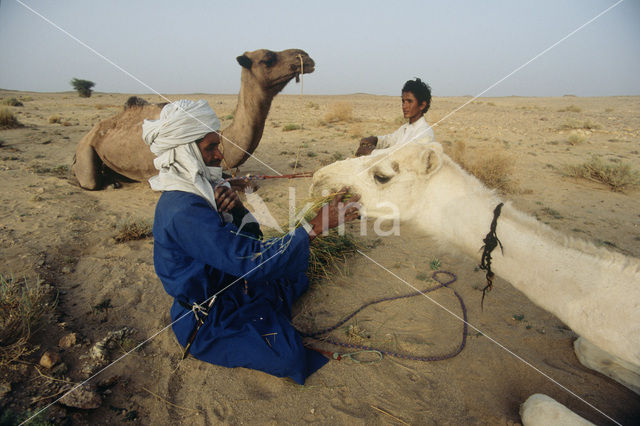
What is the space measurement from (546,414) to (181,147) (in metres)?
2.97

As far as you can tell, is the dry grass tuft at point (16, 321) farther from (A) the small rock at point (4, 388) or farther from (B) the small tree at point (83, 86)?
(B) the small tree at point (83, 86)

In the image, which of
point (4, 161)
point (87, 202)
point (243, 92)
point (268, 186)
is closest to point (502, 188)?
point (268, 186)

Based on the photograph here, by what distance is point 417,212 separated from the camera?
Result: 2467 millimetres

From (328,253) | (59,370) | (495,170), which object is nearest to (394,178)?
(328,253)

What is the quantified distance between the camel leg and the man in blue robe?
17.2 feet

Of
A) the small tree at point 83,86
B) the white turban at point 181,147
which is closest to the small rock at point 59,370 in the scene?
the white turban at point 181,147

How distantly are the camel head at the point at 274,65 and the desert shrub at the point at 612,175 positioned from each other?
Answer: 733cm

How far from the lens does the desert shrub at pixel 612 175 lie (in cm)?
768

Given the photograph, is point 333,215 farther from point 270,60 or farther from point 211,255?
point 270,60

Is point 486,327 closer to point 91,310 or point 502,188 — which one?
point 91,310

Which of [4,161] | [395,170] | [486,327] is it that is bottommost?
[486,327]

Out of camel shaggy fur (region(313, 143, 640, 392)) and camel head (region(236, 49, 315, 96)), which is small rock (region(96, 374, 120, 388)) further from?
camel head (region(236, 49, 315, 96))

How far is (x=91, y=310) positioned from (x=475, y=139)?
1364cm

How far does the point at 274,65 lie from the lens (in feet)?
19.3
